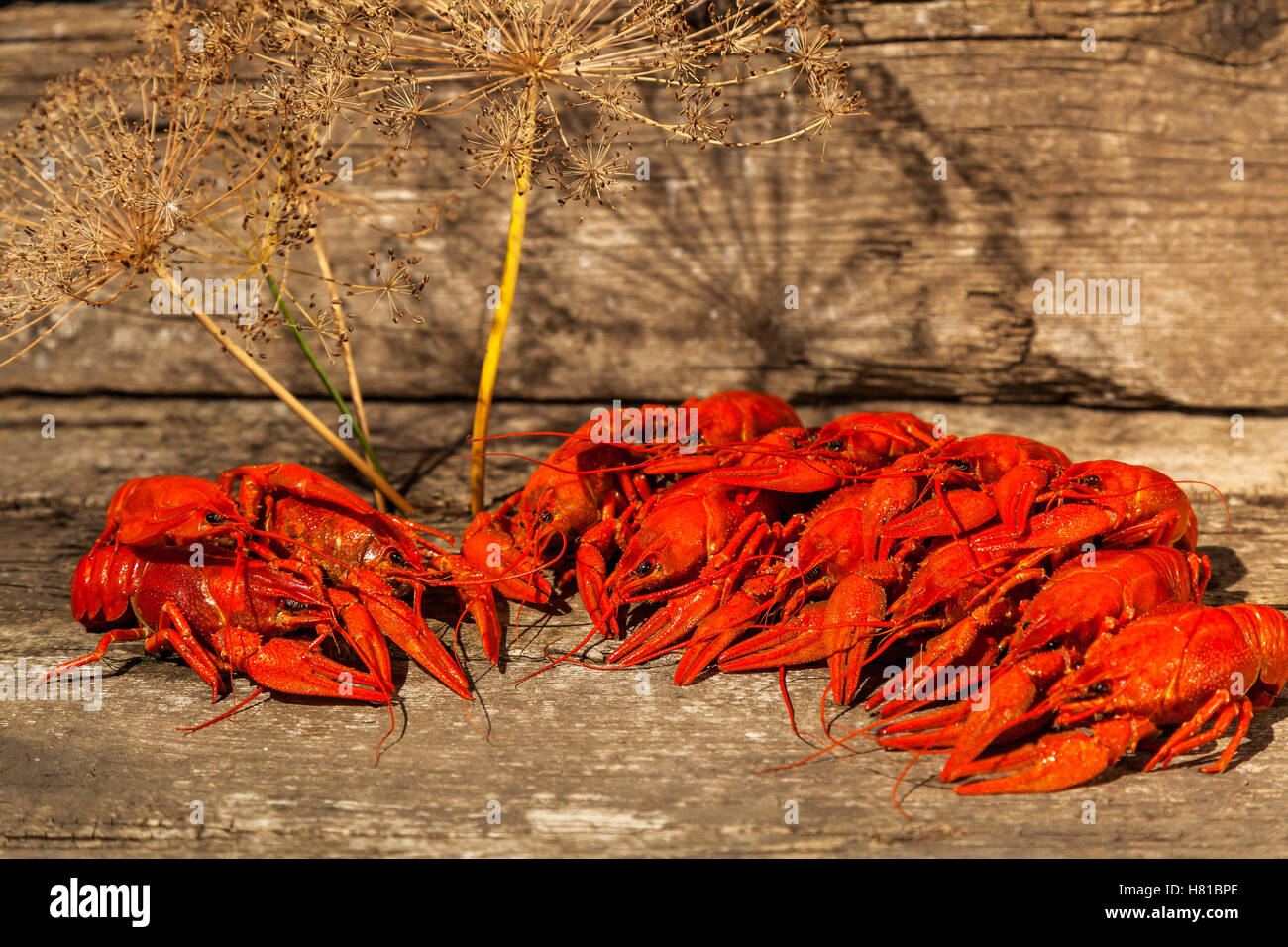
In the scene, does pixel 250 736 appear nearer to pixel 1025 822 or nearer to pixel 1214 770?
pixel 1025 822

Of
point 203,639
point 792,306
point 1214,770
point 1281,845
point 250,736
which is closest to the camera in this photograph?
point 1281,845

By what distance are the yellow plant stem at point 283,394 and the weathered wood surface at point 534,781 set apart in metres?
0.52

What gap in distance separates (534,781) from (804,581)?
22.0 inches

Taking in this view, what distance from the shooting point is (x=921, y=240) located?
2395 millimetres

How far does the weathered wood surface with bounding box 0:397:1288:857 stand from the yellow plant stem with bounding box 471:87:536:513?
0.40 metres

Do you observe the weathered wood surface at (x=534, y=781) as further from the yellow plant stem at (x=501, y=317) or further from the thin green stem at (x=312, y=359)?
the thin green stem at (x=312, y=359)

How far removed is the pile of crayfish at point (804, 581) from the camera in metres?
1.43

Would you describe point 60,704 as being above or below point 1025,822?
above

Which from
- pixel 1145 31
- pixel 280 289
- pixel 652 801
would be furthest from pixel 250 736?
pixel 1145 31

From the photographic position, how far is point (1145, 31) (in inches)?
87.9

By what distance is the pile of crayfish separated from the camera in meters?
1.43

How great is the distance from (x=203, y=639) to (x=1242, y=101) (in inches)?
95.4

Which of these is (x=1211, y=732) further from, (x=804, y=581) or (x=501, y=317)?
(x=501, y=317)

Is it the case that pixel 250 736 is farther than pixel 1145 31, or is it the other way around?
pixel 1145 31
